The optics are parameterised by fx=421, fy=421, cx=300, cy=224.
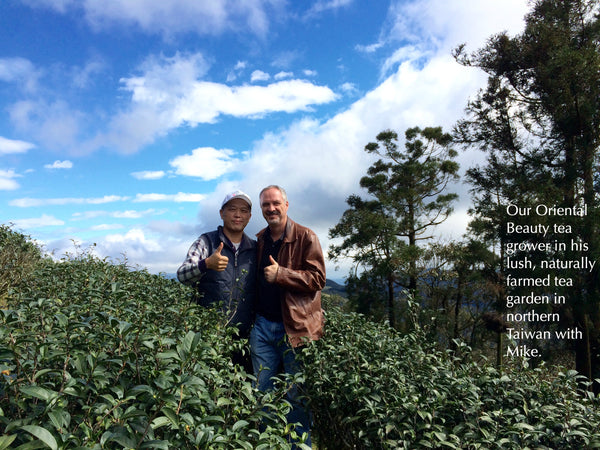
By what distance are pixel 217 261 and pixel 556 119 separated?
18.2 m

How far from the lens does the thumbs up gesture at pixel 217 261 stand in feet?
11.3

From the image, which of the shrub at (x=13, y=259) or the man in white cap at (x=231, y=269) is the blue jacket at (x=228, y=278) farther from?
the shrub at (x=13, y=259)

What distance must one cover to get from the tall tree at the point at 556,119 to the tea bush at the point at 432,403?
14269 millimetres

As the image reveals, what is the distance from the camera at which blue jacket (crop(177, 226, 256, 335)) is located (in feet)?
12.2

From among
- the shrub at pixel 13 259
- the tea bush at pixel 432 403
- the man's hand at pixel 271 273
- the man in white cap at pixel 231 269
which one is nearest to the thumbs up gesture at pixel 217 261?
the man in white cap at pixel 231 269

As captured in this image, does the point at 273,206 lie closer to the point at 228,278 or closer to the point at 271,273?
the point at 271,273

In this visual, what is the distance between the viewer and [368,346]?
144 inches

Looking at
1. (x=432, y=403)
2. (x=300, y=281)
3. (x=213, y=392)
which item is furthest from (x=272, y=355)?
(x=213, y=392)

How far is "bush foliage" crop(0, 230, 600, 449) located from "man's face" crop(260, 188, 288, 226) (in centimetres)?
97

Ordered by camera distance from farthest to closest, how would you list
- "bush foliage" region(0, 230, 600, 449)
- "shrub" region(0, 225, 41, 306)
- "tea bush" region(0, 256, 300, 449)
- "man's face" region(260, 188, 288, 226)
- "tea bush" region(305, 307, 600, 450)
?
"shrub" region(0, 225, 41, 306), "man's face" region(260, 188, 288, 226), "tea bush" region(305, 307, 600, 450), "bush foliage" region(0, 230, 600, 449), "tea bush" region(0, 256, 300, 449)

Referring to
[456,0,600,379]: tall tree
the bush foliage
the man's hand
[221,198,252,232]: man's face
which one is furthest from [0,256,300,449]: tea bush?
[456,0,600,379]: tall tree

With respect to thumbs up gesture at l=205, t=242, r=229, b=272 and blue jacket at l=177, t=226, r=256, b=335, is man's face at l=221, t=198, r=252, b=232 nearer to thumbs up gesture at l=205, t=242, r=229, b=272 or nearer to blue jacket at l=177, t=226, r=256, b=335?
blue jacket at l=177, t=226, r=256, b=335

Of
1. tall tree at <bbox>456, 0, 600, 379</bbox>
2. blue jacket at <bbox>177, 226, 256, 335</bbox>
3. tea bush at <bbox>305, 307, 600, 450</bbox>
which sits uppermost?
tall tree at <bbox>456, 0, 600, 379</bbox>

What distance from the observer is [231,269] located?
381 centimetres
